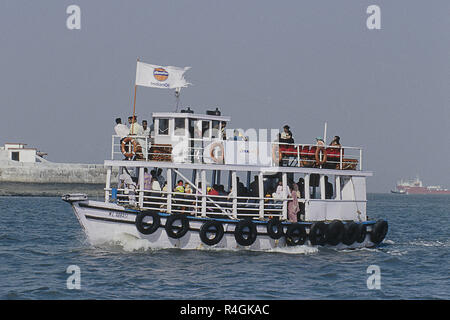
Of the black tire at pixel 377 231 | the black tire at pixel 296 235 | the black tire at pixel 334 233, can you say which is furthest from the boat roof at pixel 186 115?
the black tire at pixel 377 231

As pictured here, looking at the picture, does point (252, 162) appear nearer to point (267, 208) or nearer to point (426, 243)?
point (267, 208)

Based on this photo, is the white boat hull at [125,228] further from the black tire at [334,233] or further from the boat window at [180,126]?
the boat window at [180,126]

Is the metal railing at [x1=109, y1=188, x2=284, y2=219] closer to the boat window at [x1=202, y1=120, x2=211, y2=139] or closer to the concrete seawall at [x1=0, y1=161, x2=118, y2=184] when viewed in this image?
the boat window at [x1=202, y1=120, x2=211, y2=139]

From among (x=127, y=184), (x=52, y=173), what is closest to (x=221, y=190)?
(x=127, y=184)

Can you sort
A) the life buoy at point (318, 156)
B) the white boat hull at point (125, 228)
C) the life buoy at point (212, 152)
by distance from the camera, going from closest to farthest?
the white boat hull at point (125, 228), the life buoy at point (212, 152), the life buoy at point (318, 156)

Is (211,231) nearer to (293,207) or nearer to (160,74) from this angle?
(293,207)

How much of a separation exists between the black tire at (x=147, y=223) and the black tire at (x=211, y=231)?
5.17 ft

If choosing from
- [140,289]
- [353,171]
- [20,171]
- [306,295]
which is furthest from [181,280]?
[20,171]

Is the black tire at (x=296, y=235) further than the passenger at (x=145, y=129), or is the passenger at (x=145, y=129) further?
the passenger at (x=145, y=129)

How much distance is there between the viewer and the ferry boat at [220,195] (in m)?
23.7

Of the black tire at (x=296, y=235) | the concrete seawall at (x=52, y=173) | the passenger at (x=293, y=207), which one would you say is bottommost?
the black tire at (x=296, y=235)

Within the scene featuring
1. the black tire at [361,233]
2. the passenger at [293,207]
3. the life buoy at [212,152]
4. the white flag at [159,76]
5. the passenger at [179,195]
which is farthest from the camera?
the black tire at [361,233]

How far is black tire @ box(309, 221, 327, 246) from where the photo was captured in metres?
25.2

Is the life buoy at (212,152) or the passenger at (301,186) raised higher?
the life buoy at (212,152)
